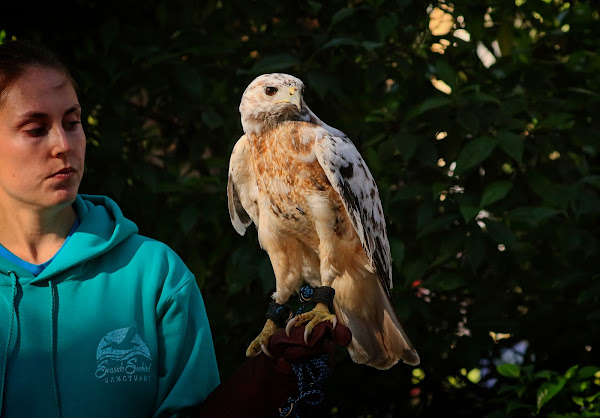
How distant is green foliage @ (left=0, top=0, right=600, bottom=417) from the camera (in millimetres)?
2941

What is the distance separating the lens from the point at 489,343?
312 centimetres

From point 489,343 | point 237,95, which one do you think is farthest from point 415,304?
point 237,95

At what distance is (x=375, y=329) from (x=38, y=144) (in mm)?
1025

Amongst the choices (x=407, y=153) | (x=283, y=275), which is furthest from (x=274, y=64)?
(x=283, y=275)

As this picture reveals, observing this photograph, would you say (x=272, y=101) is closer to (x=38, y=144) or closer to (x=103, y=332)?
(x=38, y=144)

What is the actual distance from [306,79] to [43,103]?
1.51 meters

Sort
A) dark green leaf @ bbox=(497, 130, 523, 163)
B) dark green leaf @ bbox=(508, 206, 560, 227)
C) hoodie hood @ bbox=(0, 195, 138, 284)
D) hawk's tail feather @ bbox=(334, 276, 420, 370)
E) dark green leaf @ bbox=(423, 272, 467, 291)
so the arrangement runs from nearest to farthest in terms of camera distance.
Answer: hoodie hood @ bbox=(0, 195, 138, 284) → hawk's tail feather @ bbox=(334, 276, 420, 370) → dark green leaf @ bbox=(497, 130, 523, 163) → dark green leaf @ bbox=(508, 206, 560, 227) → dark green leaf @ bbox=(423, 272, 467, 291)

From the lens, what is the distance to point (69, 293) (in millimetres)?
1752

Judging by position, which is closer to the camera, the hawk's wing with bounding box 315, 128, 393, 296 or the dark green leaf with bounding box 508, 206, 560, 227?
the hawk's wing with bounding box 315, 128, 393, 296

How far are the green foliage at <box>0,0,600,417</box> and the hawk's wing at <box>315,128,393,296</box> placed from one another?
701mm

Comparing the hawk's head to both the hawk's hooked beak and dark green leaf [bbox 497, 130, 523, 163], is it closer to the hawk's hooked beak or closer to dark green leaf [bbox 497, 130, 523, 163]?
the hawk's hooked beak

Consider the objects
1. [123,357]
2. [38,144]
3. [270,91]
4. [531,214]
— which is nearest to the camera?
[38,144]

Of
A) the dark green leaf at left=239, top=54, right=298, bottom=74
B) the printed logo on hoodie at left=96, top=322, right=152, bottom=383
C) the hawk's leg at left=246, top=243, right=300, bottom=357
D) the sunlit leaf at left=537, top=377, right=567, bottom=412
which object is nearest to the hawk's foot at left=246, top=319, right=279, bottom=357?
the hawk's leg at left=246, top=243, right=300, bottom=357

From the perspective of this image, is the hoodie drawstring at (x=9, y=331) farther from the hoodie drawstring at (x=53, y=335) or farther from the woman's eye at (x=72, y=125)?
the woman's eye at (x=72, y=125)
